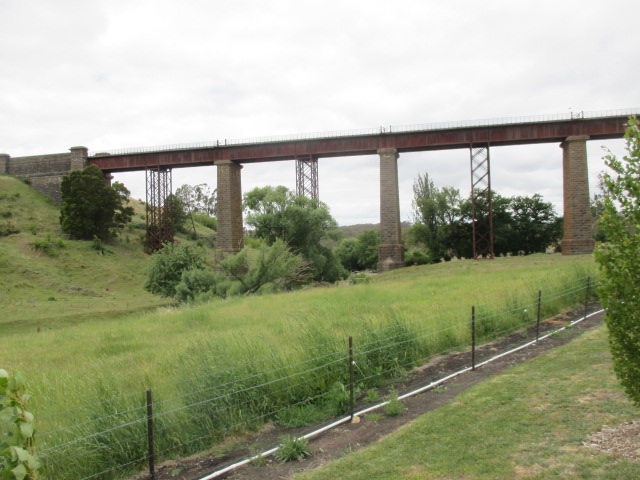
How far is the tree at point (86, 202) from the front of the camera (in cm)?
3969

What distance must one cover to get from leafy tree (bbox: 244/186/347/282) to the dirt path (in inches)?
Result: 931

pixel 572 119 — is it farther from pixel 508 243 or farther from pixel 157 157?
pixel 157 157

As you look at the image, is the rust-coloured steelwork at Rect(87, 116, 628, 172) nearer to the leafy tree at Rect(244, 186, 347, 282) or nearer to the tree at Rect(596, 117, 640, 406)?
the leafy tree at Rect(244, 186, 347, 282)

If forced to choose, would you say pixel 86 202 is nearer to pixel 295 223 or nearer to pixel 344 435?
pixel 295 223

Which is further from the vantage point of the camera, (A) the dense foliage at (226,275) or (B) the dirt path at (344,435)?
(A) the dense foliage at (226,275)

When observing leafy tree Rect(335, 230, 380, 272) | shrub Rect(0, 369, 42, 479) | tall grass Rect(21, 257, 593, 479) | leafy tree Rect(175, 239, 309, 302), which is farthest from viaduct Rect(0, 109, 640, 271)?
leafy tree Rect(335, 230, 380, 272)

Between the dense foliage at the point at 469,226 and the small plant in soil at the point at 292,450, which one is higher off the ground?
the dense foliage at the point at 469,226

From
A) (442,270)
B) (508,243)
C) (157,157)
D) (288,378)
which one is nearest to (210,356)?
(288,378)

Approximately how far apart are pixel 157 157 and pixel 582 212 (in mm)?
32241

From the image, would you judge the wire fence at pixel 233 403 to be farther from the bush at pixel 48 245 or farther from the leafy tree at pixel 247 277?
the bush at pixel 48 245

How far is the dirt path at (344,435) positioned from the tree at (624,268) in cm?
282

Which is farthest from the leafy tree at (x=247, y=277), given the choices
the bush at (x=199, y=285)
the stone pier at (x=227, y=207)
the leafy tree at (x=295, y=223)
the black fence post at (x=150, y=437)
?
the black fence post at (x=150, y=437)

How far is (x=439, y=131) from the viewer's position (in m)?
32.7

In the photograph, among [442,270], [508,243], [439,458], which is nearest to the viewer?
[439,458]
